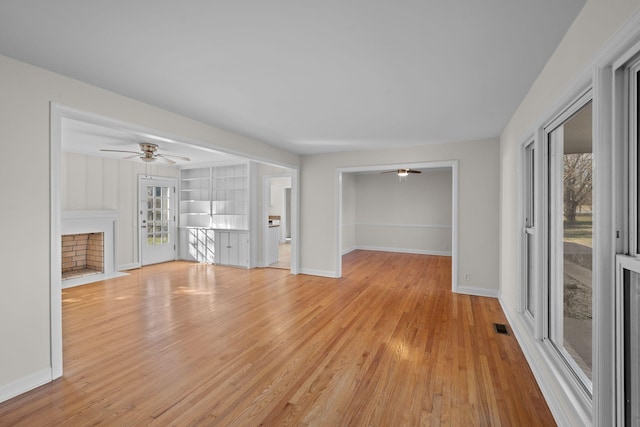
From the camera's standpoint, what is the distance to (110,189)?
20.4 feet

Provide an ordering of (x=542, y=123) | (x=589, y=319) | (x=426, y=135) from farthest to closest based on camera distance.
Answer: (x=426, y=135) < (x=542, y=123) < (x=589, y=319)

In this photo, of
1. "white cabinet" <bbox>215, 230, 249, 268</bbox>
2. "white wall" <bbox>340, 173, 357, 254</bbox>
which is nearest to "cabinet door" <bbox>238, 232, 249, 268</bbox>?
"white cabinet" <bbox>215, 230, 249, 268</bbox>

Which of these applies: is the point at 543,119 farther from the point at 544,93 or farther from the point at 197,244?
the point at 197,244

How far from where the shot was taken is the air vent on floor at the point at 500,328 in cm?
321

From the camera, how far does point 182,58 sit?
211 centimetres

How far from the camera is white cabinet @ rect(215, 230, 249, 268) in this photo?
264 inches

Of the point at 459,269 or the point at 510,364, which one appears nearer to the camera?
the point at 510,364

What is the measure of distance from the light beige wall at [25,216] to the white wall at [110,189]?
4090 mm

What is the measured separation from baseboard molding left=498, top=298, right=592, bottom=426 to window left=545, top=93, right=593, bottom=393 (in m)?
0.11

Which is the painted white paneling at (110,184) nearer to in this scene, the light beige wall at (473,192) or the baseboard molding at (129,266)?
the baseboard molding at (129,266)

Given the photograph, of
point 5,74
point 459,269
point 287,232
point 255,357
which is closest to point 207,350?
point 255,357

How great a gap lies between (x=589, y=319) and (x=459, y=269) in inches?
118

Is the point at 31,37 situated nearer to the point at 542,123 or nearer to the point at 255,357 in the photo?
the point at 255,357

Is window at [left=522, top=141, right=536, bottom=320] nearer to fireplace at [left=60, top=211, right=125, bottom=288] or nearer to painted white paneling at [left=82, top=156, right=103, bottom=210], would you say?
fireplace at [left=60, top=211, right=125, bottom=288]
